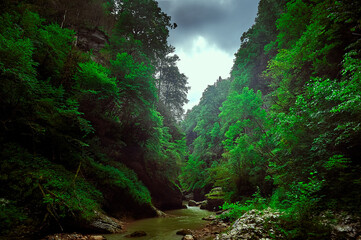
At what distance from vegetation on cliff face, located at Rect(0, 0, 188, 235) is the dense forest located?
0.16 ft

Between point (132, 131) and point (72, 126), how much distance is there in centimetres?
541

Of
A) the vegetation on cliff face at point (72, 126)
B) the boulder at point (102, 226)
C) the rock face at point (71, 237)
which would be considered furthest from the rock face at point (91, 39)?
the rock face at point (71, 237)

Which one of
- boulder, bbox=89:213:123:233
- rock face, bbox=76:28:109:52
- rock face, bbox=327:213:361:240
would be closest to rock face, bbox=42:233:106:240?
boulder, bbox=89:213:123:233

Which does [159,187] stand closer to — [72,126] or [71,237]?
[72,126]

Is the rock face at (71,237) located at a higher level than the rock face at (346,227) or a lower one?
lower

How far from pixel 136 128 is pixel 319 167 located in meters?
11.0

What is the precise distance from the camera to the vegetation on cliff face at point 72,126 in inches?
189

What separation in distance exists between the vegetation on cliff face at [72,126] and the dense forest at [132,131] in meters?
0.05

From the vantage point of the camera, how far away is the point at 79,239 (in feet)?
15.2

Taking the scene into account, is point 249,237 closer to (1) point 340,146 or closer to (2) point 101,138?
(1) point 340,146

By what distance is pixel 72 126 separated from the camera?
273 inches

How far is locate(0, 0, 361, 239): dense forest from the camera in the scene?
422 centimetres

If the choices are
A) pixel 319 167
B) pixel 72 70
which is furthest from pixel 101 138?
pixel 319 167

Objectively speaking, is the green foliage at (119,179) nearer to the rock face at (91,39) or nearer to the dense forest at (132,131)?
the dense forest at (132,131)
